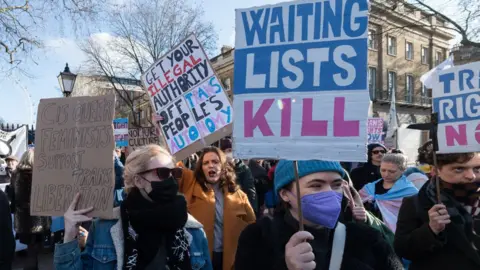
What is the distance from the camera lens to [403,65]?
35812mm

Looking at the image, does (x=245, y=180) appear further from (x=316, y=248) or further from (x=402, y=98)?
(x=402, y=98)

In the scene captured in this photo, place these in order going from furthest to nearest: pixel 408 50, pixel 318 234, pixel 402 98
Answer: pixel 408 50, pixel 402 98, pixel 318 234

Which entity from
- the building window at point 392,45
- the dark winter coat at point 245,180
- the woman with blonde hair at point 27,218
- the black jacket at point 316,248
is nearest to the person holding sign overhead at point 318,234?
the black jacket at point 316,248

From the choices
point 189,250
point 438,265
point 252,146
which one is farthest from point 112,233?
point 438,265

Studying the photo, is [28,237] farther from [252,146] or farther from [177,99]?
[252,146]

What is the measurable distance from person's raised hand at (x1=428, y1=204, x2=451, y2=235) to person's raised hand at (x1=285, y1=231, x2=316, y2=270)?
1062 millimetres

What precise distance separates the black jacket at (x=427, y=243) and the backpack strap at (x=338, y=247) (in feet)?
2.58

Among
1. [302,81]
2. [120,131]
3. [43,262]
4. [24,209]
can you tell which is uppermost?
[120,131]

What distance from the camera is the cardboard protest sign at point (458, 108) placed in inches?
115

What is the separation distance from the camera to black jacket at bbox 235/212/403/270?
2021 millimetres

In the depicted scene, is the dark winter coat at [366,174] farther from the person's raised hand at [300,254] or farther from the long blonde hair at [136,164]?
the person's raised hand at [300,254]

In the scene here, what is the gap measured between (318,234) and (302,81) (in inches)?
29.5

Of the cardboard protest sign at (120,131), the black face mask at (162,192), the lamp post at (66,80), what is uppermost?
the lamp post at (66,80)

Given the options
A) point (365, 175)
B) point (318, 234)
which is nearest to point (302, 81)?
point (318, 234)
